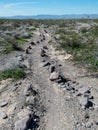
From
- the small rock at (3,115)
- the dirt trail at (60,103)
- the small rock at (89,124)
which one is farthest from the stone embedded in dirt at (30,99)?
the small rock at (89,124)

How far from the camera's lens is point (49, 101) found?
11.0 m

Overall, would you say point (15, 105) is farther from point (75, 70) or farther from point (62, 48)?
point (62, 48)

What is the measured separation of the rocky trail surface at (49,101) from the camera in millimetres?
9125

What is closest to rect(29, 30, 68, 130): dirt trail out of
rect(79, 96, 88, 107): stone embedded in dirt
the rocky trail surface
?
Answer: the rocky trail surface

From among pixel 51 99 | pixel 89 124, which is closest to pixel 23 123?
pixel 89 124

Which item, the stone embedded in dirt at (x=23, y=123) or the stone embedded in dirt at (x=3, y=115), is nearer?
the stone embedded in dirt at (x=23, y=123)

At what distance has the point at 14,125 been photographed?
29.6ft

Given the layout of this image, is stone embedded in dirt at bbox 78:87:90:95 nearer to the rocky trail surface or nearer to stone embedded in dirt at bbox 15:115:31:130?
the rocky trail surface

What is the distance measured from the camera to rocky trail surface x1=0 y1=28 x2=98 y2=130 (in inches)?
359

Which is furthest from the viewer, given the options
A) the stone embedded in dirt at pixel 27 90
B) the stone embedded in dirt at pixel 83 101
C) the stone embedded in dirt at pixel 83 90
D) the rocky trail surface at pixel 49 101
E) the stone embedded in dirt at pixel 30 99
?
the stone embedded in dirt at pixel 83 90

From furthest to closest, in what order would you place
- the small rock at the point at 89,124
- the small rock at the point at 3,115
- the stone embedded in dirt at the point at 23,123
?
the small rock at the point at 3,115 → the small rock at the point at 89,124 → the stone embedded in dirt at the point at 23,123

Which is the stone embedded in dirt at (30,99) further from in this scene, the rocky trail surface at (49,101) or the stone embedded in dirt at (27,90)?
the stone embedded in dirt at (27,90)

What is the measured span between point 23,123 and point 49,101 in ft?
7.54

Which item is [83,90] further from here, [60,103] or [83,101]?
[60,103]
